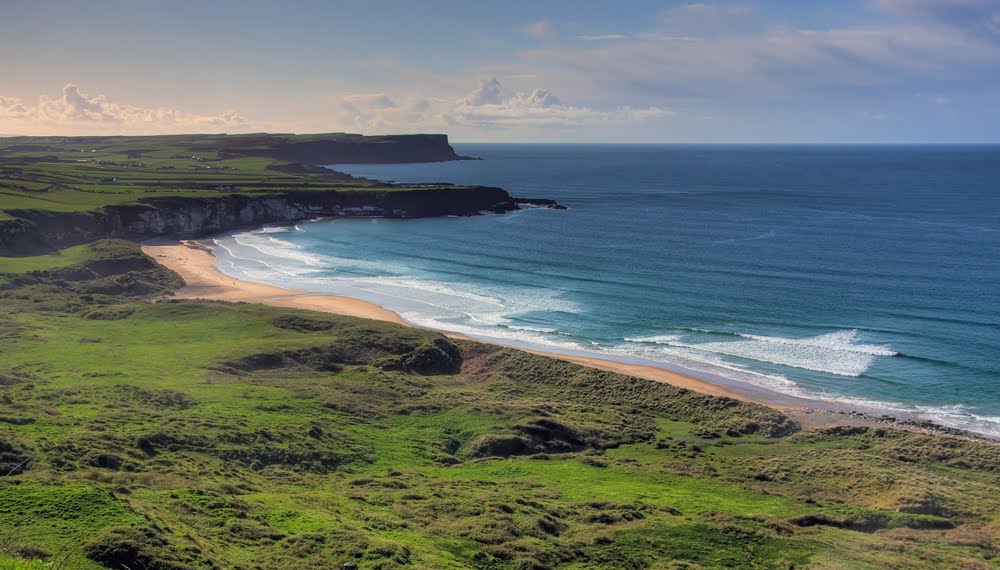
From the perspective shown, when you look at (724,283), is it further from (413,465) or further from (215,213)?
(215,213)

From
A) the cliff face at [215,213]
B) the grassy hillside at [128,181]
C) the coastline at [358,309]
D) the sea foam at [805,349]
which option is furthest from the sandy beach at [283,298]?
the grassy hillside at [128,181]

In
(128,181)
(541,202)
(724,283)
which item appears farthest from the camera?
(541,202)

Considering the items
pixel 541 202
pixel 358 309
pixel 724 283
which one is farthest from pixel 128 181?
pixel 724 283

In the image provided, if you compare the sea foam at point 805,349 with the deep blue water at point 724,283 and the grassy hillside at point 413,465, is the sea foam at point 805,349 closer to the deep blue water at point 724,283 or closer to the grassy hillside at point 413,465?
the deep blue water at point 724,283

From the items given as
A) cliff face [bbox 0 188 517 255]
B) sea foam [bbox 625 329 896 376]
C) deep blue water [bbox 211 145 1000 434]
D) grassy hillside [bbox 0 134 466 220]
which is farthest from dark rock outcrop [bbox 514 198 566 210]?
sea foam [bbox 625 329 896 376]

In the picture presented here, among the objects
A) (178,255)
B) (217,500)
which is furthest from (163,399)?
(178,255)
